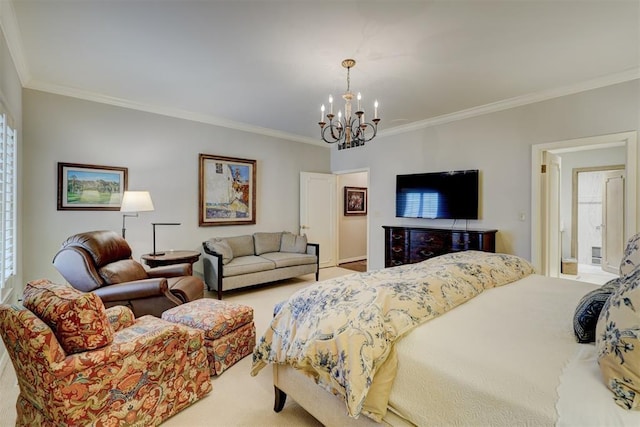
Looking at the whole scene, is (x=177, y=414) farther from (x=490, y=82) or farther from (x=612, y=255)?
(x=612, y=255)

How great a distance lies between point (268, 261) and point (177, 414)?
2.90 metres

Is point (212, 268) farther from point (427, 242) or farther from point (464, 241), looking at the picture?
point (464, 241)

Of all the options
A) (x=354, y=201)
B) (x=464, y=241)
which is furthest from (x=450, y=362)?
(x=354, y=201)

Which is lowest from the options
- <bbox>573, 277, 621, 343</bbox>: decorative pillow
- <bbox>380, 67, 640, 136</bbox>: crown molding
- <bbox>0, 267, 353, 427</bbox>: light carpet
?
<bbox>0, 267, 353, 427</bbox>: light carpet

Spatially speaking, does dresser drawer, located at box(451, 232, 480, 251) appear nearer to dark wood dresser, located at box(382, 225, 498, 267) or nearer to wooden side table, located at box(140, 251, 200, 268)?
dark wood dresser, located at box(382, 225, 498, 267)

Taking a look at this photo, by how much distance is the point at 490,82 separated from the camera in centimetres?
353

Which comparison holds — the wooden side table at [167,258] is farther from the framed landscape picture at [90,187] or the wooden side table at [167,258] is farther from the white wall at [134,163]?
the framed landscape picture at [90,187]

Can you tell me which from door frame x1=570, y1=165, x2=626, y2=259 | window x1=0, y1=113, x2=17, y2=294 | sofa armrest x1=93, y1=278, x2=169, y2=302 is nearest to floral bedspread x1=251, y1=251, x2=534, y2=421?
sofa armrest x1=93, y1=278, x2=169, y2=302

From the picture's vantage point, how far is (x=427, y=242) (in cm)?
463

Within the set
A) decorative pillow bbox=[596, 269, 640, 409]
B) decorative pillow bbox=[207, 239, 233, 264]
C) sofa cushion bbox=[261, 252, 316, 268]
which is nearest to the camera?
decorative pillow bbox=[596, 269, 640, 409]

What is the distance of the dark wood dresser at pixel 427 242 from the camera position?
414cm

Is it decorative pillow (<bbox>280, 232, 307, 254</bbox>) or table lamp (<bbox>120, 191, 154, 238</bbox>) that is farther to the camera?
decorative pillow (<bbox>280, 232, 307, 254</bbox>)

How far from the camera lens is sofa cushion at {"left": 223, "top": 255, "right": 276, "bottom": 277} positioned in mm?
4312

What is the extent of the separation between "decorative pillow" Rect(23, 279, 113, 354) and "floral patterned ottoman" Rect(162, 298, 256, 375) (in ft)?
2.68
